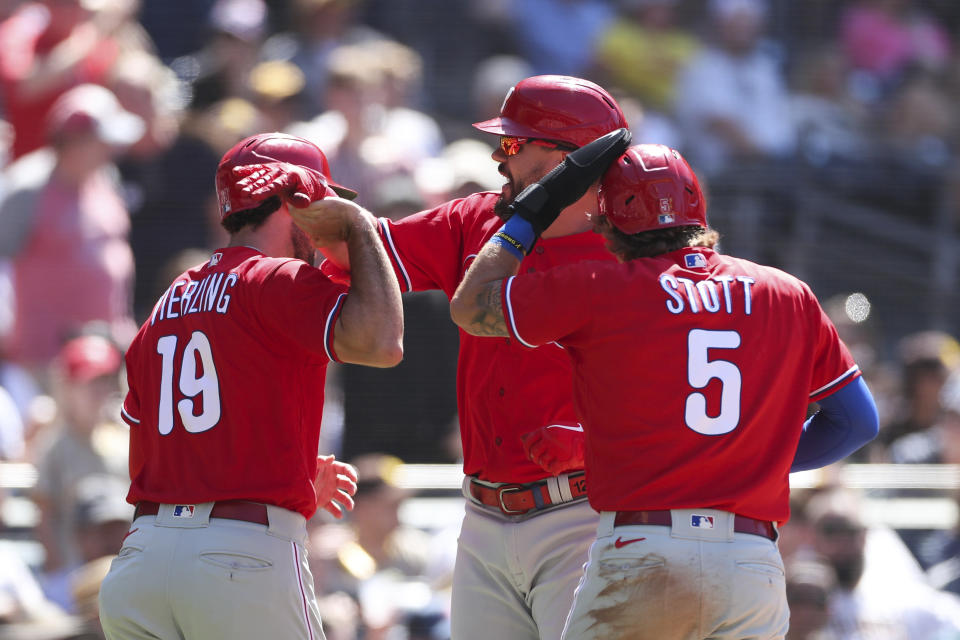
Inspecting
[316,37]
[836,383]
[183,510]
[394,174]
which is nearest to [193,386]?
[183,510]

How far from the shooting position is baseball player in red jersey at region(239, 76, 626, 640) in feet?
10.5

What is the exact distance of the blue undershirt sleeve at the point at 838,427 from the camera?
3.09 m

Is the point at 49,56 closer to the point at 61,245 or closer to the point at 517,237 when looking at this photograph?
the point at 61,245

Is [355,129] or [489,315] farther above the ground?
[489,315]

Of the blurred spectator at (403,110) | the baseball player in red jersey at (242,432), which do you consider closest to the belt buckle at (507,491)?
the baseball player in red jersey at (242,432)

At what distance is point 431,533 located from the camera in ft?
19.4

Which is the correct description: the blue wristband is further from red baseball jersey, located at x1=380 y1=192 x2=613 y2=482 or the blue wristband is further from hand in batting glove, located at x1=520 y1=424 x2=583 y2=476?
hand in batting glove, located at x1=520 y1=424 x2=583 y2=476

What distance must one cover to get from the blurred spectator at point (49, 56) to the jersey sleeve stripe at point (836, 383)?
4720mm

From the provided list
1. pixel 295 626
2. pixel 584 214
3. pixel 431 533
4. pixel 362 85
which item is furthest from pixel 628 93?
pixel 295 626

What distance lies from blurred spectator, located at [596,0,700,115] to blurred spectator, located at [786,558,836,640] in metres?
3.41

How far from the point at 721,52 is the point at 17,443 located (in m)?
4.56

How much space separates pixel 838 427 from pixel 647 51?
490 cm

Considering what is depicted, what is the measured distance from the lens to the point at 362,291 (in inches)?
115

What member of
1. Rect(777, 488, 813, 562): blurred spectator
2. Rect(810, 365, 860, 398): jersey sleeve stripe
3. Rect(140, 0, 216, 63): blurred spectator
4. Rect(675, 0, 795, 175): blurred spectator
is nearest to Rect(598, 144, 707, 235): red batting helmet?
Rect(810, 365, 860, 398): jersey sleeve stripe
